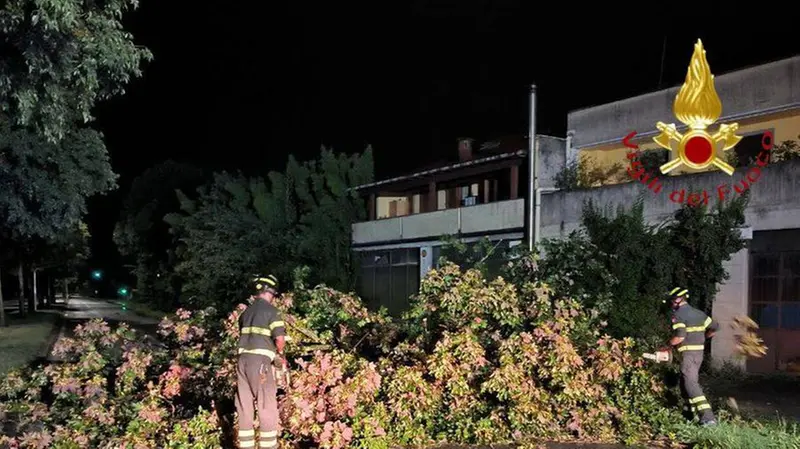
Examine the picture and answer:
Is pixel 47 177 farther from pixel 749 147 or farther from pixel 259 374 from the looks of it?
pixel 749 147

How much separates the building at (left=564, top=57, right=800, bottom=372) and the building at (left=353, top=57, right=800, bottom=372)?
0.02 metres

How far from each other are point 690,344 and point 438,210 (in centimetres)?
1668

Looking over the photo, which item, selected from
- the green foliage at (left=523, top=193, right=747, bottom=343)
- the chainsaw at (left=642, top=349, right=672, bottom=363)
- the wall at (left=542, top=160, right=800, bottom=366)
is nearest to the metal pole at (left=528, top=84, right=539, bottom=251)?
the green foliage at (left=523, top=193, right=747, bottom=343)

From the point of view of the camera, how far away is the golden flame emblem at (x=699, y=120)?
14.9 metres

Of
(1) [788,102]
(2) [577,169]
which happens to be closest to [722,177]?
(1) [788,102]

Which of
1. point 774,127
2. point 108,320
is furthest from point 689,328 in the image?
point 108,320

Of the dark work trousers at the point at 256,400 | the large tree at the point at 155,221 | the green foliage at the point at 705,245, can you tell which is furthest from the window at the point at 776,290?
the large tree at the point at 155,221

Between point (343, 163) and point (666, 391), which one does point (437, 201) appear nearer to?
point (343, 163)

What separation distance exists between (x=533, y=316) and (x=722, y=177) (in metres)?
8.01

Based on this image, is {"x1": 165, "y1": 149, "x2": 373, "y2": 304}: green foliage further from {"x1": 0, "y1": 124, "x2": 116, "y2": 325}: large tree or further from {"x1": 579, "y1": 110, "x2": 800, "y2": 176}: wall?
{"x1": 579, "y1": 110, "x2": 800, "y2": 176}: wall

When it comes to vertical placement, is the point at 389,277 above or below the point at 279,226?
below

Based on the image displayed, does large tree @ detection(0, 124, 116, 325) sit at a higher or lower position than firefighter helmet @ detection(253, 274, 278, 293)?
higher

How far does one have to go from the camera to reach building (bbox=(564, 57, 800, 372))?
13.1 m

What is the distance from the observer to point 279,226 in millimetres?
30391
